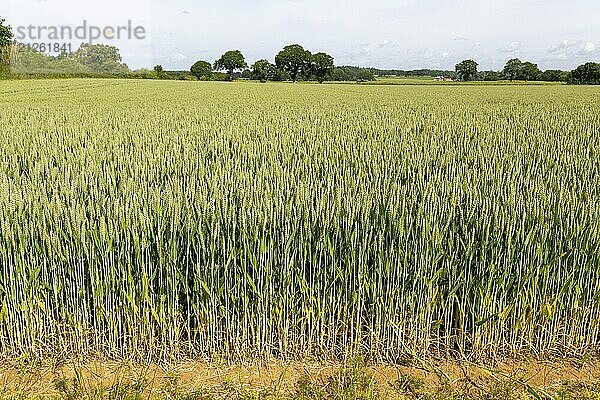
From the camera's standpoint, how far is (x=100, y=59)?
57.4 meters

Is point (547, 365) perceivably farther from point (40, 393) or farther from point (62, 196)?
point (62, 196)

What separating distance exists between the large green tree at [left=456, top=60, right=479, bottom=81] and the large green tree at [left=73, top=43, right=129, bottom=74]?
40945 millimetres

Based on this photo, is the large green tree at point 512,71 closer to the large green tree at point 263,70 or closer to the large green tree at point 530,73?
the large green tree at point 530,73

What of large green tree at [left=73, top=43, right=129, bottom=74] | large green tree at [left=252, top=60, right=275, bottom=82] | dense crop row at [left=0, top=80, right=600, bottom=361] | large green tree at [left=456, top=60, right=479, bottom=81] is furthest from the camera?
large green tree at [left=252, top=60, right=275, bottom=82]

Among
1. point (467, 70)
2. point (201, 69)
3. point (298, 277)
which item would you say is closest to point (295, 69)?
point (201, 69)

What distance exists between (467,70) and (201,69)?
122ft

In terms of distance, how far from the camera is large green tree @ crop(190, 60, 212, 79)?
77.0 meters

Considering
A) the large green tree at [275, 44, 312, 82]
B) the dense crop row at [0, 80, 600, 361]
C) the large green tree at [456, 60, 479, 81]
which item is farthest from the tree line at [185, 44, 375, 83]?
the dense crop row at [0, 80, 600, 361]

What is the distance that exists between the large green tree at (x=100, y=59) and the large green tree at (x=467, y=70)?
40.9 metres

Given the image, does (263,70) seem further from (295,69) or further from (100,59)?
(100,59)

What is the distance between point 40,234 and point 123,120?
276 inches

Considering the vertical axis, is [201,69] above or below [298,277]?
above

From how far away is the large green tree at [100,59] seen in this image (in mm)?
56500

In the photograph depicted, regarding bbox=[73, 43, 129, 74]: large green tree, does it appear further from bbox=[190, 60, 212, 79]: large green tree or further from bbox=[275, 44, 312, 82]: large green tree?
bbox=[275, 44, 312, 82]: large green tree
